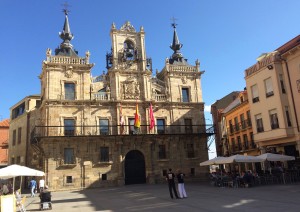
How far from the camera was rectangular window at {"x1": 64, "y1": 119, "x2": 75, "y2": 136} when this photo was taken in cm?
3158

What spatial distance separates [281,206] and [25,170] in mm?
11861

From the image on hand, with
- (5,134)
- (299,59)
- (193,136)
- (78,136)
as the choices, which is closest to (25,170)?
(78,136)

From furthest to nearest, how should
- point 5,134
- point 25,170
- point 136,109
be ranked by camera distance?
point 5,134
point 136,109
point 25,170

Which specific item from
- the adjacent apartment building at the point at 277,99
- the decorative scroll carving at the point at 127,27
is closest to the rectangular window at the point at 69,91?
the decorative scroll carving at the point at 127,27

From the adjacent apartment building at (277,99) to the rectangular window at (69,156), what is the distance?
59.0 ft

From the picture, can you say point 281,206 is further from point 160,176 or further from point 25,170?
point 160,176

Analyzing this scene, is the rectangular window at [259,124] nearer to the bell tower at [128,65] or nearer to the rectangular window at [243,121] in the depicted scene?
the rectangular window at [243,121]

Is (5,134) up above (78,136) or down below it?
above

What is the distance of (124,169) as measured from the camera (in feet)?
107

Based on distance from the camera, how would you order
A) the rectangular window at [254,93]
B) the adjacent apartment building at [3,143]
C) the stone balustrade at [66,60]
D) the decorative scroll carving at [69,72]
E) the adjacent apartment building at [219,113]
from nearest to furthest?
1. the rectangular window at [254,93]
2. the stone balustrade at [66,60]
3. the decorative scroll carving at [69,72]
4. the adjacent apartment building at [3,143]
5. the adjacent apartment building at [219,113]

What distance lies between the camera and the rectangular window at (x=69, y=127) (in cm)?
3158

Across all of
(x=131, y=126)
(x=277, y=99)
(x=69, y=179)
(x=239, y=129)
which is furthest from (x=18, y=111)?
Result: (x=277, y=99)

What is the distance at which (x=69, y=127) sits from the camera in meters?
31.8

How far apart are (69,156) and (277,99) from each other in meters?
20.3
